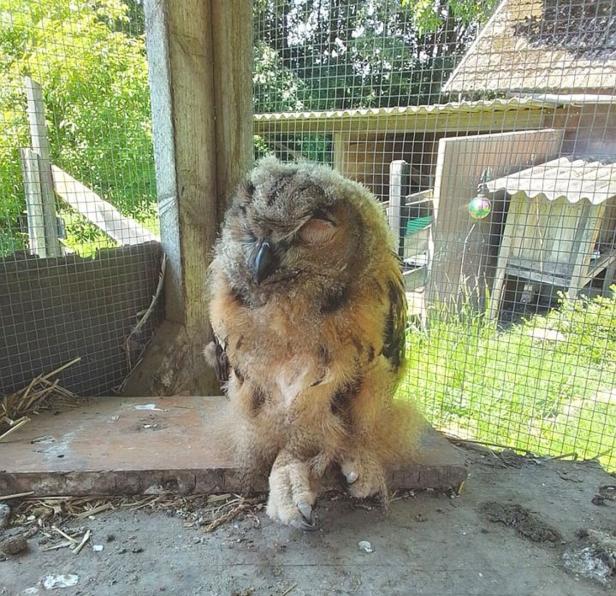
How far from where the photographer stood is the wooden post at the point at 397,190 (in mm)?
3551

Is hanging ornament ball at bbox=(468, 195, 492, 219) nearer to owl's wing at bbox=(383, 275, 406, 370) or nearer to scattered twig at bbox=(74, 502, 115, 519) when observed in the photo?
owl's wing at bbox=(383, 275, 406, 370)

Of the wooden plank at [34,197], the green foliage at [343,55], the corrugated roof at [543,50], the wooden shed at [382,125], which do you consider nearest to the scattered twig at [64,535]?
the wooden plank at [34,197]

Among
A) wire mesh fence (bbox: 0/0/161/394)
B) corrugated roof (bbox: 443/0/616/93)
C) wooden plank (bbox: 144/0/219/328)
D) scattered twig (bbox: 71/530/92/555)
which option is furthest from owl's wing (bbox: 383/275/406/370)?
corrugated roof (bbox: 443/0/616/93)

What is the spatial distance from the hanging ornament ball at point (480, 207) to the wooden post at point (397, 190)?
0.52 m

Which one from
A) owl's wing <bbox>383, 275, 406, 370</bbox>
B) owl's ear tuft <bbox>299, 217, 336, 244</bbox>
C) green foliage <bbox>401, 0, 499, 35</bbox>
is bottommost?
owl's wing <bbox>383, 275, 406, 370</bbox>

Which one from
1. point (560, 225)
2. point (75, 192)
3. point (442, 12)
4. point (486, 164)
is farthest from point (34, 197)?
point (442, 12)

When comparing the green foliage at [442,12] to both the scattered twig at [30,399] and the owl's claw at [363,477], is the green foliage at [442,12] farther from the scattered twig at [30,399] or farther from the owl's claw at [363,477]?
the scattered twig at [30,399]

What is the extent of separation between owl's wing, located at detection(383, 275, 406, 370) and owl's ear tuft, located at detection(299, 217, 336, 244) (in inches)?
12.1

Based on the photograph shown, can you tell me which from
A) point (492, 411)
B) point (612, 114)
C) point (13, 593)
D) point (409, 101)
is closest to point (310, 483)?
point (13, 593)

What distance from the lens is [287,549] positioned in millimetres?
1377

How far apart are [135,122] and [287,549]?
7.76 feet

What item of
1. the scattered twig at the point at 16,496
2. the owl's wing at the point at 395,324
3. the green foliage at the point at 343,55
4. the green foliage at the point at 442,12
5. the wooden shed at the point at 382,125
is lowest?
the scattered twig at the point at 16,496

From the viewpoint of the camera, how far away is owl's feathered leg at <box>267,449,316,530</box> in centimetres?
146

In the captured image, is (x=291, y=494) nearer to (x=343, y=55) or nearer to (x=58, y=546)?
(x=58, y=546)
